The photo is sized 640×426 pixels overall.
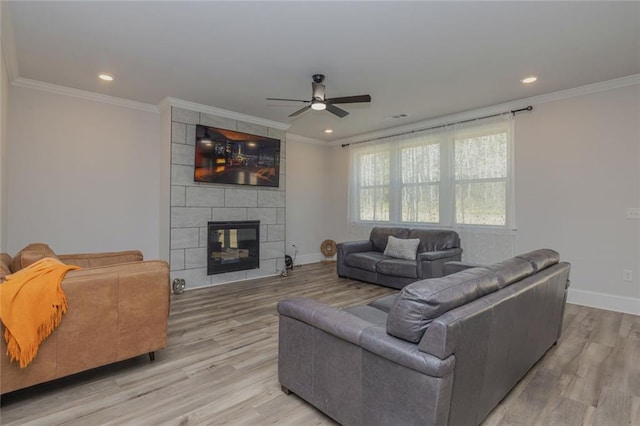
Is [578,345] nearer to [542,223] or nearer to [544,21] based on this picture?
[542,223]

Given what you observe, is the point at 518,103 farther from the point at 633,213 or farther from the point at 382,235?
the point at 382,235

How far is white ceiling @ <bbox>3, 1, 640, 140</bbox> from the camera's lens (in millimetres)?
2449

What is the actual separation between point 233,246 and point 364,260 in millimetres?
2136

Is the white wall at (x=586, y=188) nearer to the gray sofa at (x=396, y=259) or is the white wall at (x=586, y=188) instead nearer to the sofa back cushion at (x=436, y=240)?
the sofa back cushion at (x=436, y=240)

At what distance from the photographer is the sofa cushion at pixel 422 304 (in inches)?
56.0

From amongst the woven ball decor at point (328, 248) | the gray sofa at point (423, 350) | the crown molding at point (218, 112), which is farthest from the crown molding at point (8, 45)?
the woven ball decor at point (328, 248)

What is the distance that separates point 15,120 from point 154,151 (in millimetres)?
1530

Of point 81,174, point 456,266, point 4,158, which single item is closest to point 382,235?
point 456,266

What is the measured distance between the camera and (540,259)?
238 centimetres

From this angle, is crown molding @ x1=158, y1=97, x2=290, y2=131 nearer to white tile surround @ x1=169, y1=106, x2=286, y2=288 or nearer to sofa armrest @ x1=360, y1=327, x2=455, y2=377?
white tile surround @ x1=169, y1=106, x2=286, y2=288

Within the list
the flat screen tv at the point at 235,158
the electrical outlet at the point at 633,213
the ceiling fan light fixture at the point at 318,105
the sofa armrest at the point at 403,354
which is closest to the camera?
the sofa armrest at the point at 403,354

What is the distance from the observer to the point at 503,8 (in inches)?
94.4

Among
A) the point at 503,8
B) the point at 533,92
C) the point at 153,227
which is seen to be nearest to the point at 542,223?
the point at 533,92

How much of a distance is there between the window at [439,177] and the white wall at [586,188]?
26cm
